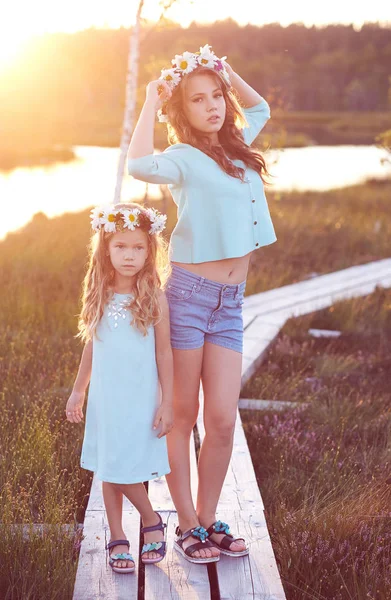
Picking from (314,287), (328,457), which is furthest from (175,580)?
(314,287)

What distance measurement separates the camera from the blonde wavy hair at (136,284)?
9.17ft

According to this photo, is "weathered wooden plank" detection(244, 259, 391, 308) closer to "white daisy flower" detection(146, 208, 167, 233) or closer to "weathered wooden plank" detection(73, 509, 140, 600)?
"weathered wooden plank" detection(73, 509, 140, 600)

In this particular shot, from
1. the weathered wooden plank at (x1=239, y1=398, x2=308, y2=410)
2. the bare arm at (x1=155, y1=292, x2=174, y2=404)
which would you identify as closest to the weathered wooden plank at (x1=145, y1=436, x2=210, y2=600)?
the bare arm at (x1=155, y1=292, x2=174, y2=404)

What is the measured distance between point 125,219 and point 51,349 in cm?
299

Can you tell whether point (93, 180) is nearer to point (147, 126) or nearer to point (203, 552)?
point (147, 126)

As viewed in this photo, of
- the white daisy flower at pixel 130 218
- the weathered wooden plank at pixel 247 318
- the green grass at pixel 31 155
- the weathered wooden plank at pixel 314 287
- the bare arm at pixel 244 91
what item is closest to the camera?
the white daisy flower at pixel 130 218

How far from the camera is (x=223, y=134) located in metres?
3.03

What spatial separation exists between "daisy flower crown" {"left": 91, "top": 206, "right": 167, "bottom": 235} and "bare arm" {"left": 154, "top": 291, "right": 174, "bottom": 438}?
281mm

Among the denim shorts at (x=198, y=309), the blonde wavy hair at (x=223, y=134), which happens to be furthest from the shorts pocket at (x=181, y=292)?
the blonde wavy hair at (x=223, y=134)

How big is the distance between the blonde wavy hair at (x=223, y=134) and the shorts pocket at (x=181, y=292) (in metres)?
0.49

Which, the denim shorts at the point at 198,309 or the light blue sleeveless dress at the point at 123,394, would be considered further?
the denim shorts at the point at 198,309

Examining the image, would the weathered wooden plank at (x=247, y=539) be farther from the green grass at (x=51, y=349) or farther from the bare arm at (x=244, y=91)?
the bare arm at (x=244, y=91)

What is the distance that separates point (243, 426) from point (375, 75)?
3396 inches

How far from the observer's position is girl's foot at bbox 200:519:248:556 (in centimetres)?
291
